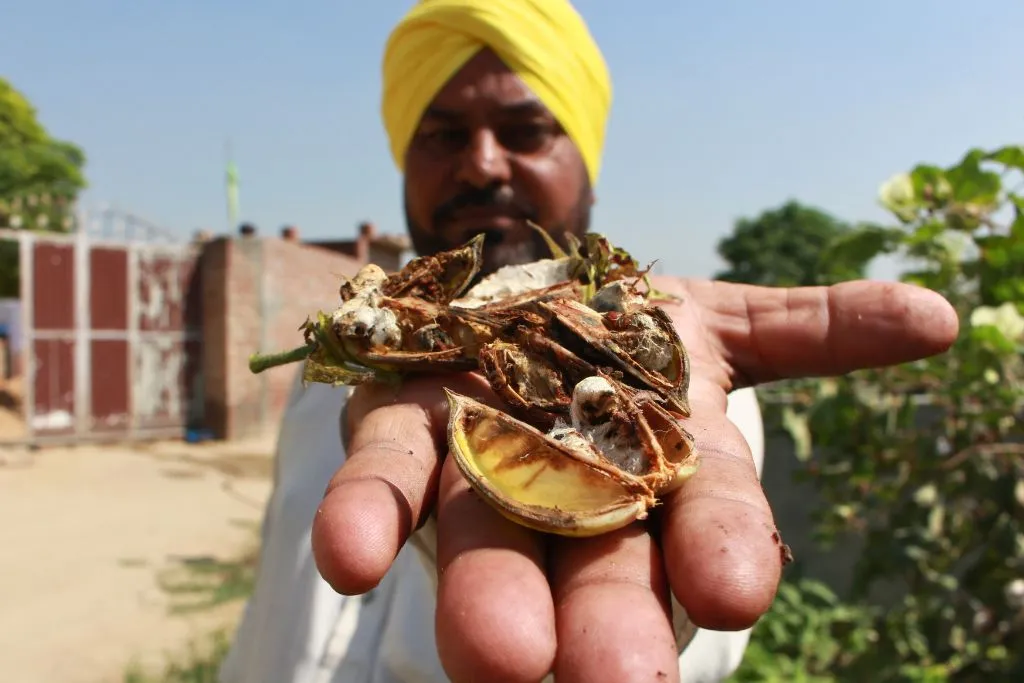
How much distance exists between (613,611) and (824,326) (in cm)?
103

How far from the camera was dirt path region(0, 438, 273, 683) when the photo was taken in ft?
14.9

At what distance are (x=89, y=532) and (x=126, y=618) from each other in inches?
80.7

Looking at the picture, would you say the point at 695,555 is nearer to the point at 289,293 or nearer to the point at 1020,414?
the point at 1020,414

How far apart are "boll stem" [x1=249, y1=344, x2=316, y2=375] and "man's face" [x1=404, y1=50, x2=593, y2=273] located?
1059 millimetres

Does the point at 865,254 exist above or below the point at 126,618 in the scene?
above

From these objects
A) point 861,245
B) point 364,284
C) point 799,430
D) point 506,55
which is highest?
point 506,55

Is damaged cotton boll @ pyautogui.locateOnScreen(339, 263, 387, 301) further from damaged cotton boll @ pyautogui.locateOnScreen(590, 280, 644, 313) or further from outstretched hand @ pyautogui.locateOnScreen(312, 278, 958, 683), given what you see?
damaged cotton boll @ pyautogui.locateOnScreen(590, 280, 644, 313)

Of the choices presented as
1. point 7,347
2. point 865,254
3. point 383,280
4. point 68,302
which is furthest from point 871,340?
point 7,347

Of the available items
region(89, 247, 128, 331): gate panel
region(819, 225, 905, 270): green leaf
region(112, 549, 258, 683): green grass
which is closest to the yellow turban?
region(819, 225, 905, 270): green leaf

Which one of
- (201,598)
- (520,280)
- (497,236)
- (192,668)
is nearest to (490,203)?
(497,236)

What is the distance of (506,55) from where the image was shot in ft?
8.18

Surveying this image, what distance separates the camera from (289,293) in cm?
1238

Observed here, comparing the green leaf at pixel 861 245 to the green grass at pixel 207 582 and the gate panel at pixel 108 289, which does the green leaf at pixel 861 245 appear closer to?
the green grass at pixel 207 582

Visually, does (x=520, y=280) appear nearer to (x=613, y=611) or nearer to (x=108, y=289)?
(x=613, y=611)
